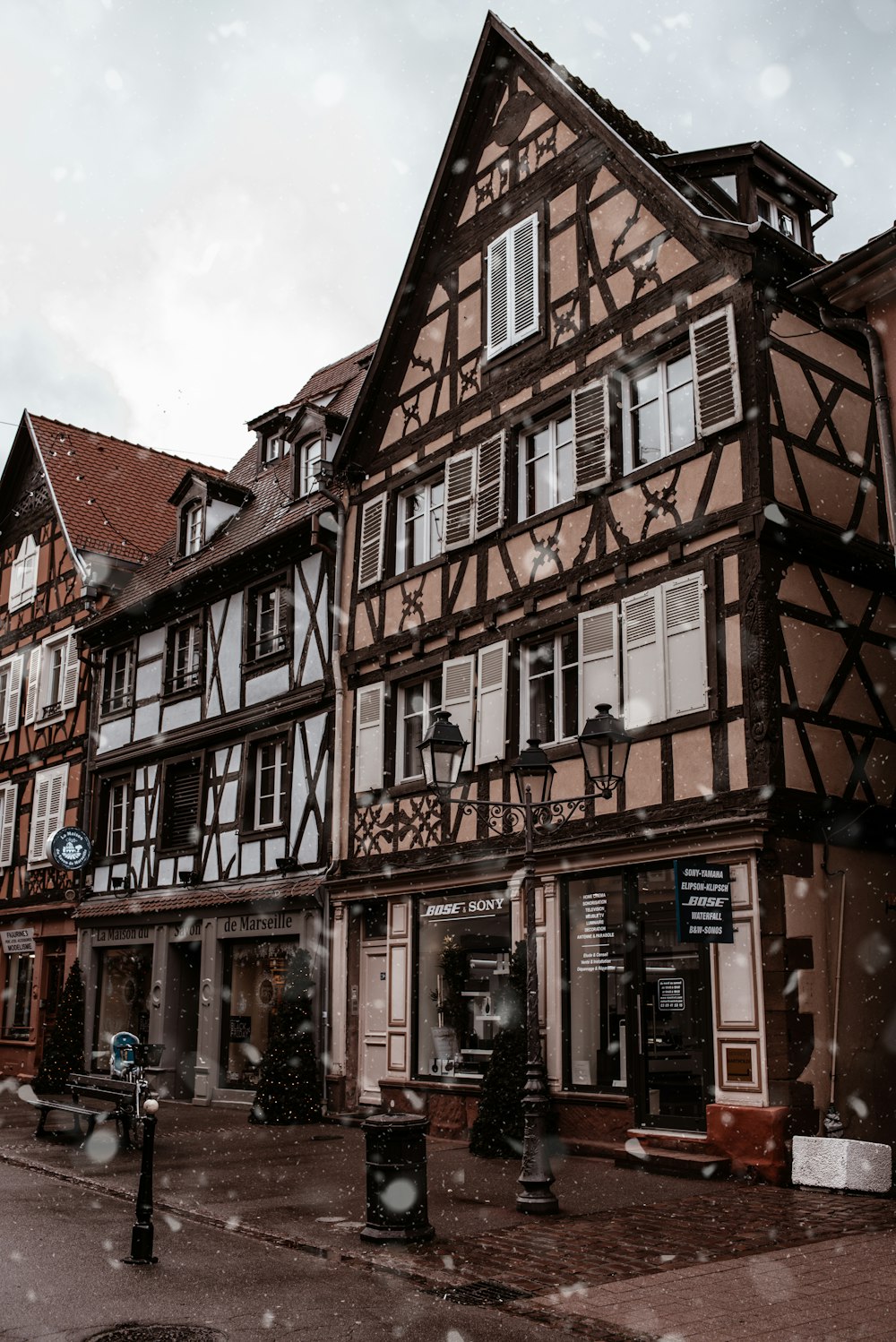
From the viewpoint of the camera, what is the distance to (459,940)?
1600 centimetres

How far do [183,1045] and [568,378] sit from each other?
12.7 metres

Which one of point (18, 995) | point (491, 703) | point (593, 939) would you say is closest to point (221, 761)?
point (491, 703)

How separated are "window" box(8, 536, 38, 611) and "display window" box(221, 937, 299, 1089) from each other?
11741mm

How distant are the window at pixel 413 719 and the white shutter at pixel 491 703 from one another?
47.3 inches

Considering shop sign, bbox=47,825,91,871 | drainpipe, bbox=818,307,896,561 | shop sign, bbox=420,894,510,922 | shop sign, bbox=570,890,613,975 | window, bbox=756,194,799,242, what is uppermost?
window, bbox=756,194,799,242

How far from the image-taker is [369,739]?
17.7 meters

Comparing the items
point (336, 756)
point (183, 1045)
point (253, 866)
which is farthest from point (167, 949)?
point (336, 756)

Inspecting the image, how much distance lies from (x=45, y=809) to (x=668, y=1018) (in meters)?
16.7

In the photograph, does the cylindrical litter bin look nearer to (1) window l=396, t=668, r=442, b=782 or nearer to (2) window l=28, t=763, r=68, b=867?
(1) window l=396, t=668, r=442, b=782

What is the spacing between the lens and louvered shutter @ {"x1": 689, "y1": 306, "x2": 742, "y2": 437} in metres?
13.1

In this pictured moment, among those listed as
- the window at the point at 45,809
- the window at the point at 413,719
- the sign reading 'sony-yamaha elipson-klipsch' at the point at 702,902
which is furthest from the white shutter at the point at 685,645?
the window at the point at 45,809

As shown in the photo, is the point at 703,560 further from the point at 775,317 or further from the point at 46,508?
the point at 46,508

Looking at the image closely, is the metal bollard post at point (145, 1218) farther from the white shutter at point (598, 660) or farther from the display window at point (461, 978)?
the display window at point (461, 978)

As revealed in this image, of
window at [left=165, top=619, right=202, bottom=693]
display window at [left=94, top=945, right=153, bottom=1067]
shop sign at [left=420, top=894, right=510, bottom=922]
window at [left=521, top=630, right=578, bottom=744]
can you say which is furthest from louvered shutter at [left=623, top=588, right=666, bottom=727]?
display window at [left=94, top=945, right=153, bottom=1067]
